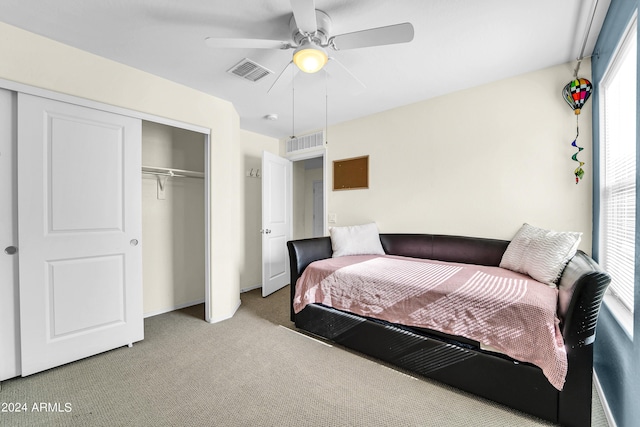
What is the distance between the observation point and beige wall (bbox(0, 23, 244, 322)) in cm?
174

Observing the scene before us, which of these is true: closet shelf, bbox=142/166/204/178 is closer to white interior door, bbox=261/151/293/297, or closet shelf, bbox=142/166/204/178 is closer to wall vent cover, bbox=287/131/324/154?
white interior door, bbox=261/151/293/297

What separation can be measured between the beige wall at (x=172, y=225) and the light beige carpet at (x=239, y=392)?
86cm

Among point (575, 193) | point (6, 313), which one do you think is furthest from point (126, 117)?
point (575, 193)

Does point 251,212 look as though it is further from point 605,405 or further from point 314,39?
point 605,405

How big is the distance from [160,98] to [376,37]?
6.45 ft

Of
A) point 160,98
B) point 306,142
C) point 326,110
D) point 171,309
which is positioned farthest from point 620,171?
point 171,309

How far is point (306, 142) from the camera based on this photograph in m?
3.92

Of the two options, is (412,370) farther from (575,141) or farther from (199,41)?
(199,41)

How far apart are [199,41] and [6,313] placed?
7.46ft

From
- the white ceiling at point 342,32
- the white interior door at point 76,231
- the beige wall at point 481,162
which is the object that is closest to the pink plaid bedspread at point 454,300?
the beige wall at point 481,162

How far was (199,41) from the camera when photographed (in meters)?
1.87

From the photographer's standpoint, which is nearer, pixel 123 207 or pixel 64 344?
pixel 64 344

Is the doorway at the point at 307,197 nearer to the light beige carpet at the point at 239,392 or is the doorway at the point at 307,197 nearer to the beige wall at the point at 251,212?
the beige wall at the point at 251,212

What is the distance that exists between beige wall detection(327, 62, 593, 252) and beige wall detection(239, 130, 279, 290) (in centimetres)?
152
